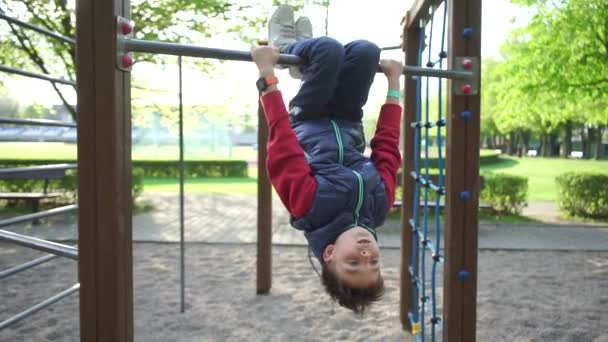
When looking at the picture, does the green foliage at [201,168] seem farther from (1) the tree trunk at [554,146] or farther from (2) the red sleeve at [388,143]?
(1) the tree trunk at [554,146]

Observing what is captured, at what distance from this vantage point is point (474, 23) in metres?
2.28

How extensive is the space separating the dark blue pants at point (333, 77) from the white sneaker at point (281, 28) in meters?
0.23

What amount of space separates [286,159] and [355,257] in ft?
1.53

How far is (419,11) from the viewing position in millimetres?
3365

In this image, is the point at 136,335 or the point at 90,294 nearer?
the point at 90,294

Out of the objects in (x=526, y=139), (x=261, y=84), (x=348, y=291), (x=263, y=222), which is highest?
(x=526, y=139)

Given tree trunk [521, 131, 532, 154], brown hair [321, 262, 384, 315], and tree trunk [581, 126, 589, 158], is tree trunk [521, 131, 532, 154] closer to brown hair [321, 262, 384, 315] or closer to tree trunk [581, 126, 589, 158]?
tree trunk [581, 126, 589, 158]

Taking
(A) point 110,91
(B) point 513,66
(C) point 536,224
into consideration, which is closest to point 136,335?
(A) point 110,91

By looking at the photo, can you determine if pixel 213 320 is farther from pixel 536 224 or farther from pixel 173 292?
pixel 536 224

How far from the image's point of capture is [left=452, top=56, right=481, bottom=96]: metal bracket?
89.4 inches

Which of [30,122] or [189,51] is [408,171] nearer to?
[189,51]

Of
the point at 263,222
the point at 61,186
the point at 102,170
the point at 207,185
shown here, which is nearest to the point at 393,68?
the point at 102,170

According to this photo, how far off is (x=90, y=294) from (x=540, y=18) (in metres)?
9.14

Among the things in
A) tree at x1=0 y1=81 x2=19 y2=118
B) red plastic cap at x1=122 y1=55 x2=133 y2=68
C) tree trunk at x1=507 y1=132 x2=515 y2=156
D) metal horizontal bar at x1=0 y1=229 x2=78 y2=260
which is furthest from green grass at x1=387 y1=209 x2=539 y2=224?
tree trunk at x1=507 y1=132 x2=515 y2=156
